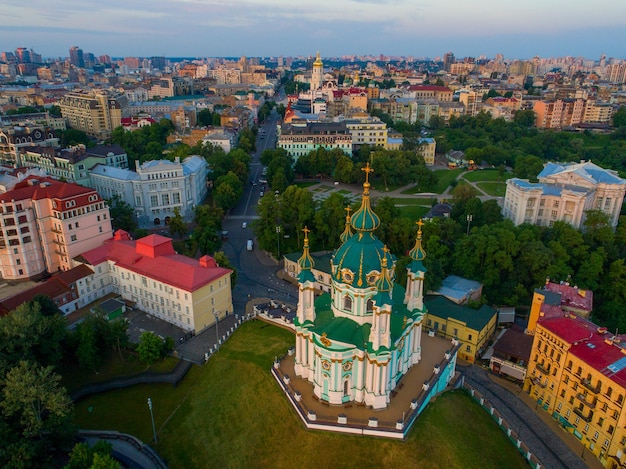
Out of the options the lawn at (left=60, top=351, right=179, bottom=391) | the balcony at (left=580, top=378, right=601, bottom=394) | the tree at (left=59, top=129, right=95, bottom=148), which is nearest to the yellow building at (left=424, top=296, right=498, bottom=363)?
the balcony at (left=580, top=378, right=601, bottom=394)

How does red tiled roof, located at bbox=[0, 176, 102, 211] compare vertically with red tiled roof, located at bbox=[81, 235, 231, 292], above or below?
above

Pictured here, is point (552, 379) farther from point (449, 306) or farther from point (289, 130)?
point (289, 130)

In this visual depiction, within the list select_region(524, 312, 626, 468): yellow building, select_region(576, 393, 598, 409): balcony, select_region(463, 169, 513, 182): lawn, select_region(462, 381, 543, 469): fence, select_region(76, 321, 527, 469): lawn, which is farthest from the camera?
select_region(463, 169, 513, 182): lawn

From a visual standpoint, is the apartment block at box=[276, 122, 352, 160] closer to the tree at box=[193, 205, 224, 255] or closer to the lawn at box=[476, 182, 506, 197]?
the lawn at box=[476, 182, 506, 197]

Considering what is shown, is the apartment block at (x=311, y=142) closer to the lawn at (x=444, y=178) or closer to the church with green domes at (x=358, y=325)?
the lawn at (x=444, y=178)

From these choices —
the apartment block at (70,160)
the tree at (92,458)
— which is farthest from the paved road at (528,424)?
the apartment block at (70,160)

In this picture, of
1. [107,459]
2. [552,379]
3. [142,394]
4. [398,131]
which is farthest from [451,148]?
[107,459]

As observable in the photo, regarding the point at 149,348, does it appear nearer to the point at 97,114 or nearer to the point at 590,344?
the point at 590,344
